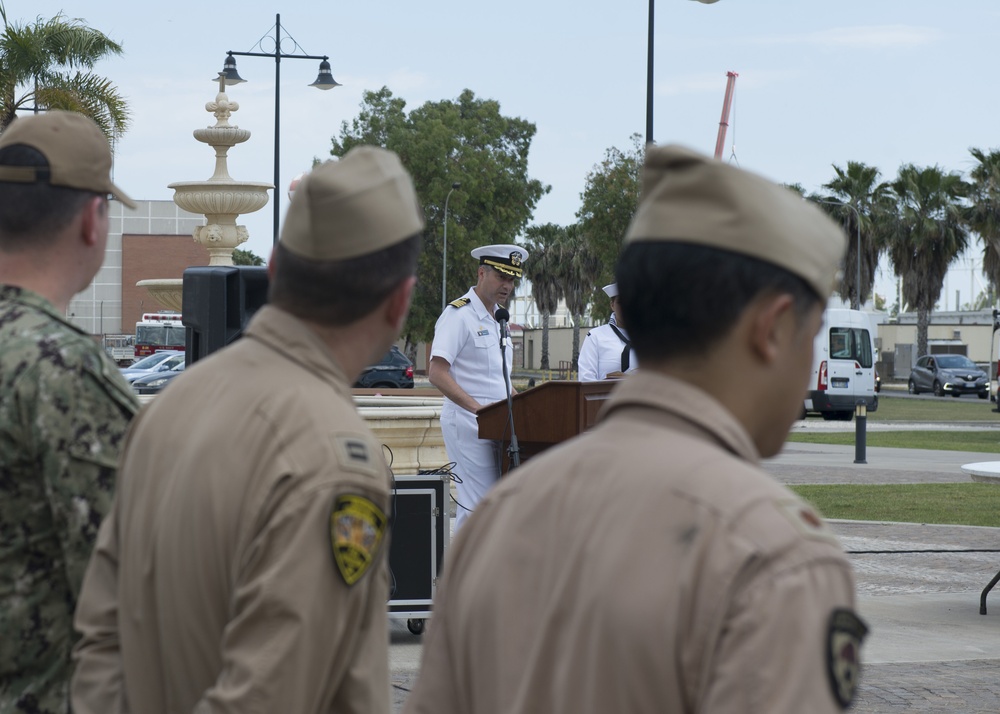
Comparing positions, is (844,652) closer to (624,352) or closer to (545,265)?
(624,352)

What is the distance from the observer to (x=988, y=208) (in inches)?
2053

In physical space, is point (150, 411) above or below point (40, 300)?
below

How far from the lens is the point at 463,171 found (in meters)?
58.0

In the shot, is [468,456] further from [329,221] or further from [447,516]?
[329,221]

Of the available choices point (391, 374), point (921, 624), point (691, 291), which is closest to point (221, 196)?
point (921, 624)

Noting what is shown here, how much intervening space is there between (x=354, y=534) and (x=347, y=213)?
50 centimetres

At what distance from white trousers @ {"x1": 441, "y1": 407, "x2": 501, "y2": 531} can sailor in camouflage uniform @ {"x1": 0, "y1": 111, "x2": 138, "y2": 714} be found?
5014 millimetres

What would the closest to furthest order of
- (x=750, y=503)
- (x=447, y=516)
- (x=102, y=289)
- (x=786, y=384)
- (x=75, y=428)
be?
(x=750, y=503)
(x=786, y=384)
(x=75, y=428)
(x=447, y=516)
(x=102, y=289)

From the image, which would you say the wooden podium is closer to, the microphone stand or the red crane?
the microphone stand

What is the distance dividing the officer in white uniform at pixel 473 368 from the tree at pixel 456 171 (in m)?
48.3

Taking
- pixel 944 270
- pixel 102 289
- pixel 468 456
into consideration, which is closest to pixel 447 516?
pixel 468 456

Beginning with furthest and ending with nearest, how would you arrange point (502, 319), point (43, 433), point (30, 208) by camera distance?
point (502, 319) < point (30, 208) < point (43, 433)

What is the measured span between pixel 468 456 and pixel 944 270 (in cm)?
5527

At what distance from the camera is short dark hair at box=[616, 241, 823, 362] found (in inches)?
59.3
